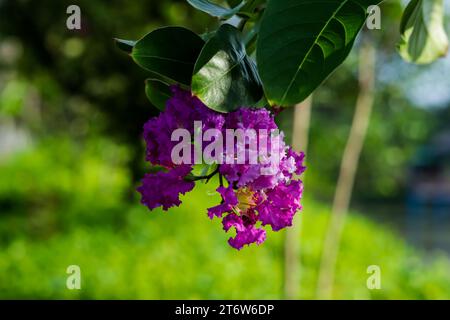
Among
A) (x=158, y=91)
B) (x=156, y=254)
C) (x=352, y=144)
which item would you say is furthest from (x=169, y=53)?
(x=156, y=254)

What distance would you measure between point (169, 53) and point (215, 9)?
0.10m

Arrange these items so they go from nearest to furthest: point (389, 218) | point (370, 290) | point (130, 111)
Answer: point (370, 290) < point (130, 111) < point (389, 218)

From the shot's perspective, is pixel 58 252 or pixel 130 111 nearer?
pixel 58 252

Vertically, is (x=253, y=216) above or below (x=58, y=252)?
below

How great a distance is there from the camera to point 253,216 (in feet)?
2.01

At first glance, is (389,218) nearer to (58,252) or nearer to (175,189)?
(58,252)

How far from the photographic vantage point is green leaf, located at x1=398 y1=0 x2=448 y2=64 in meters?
0.81

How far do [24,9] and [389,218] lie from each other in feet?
14.6

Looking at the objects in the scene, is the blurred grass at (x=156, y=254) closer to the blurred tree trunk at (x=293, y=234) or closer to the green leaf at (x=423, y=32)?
the blurred tree trunk at (x=293, y=234)

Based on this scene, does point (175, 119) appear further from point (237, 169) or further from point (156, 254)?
point (156, 254)

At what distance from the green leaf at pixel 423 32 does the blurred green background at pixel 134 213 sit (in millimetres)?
1618

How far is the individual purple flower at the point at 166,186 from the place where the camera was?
0.59 meters
